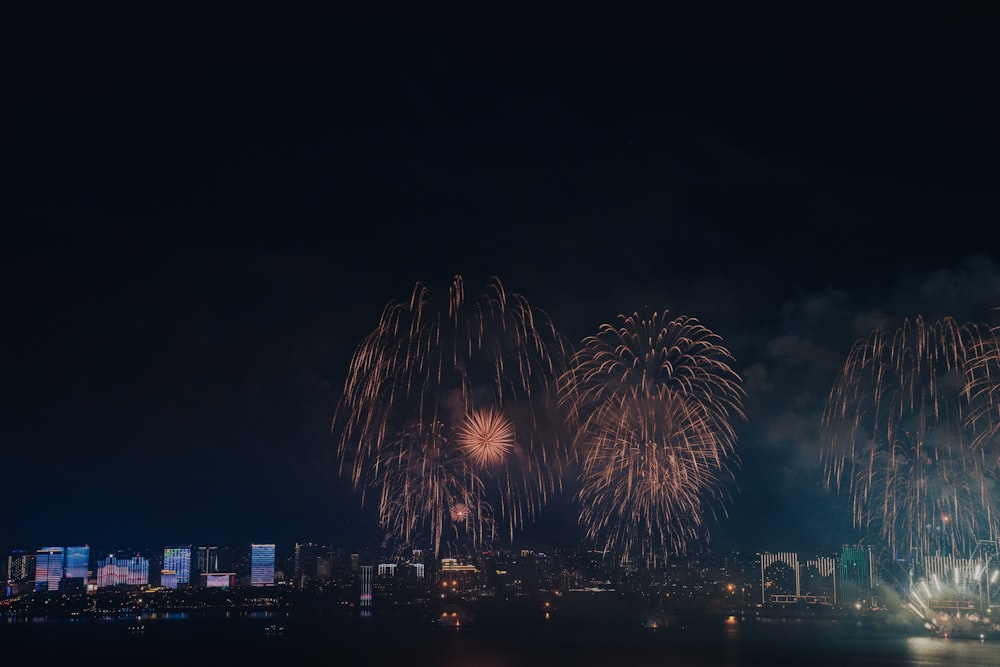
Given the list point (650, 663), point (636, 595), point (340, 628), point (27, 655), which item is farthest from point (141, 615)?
point (650, 663)

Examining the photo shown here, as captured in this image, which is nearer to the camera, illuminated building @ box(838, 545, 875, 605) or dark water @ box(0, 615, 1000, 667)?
dark water @ box(0, 615, 1000, 667)

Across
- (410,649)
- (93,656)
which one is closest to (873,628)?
(410,649)

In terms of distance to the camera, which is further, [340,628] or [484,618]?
[484,618]

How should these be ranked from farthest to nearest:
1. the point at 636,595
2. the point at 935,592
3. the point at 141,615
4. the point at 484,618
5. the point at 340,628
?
the point at 141,615 → the point at 636,595 → the point at 484,618 → the point at 340,628 → the point at 935,592

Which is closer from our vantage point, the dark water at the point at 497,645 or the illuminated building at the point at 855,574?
the dark water at the point at 497,645

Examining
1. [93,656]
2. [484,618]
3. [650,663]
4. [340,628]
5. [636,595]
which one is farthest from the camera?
[636,595]

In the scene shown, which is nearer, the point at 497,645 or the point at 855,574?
the point at 497,645

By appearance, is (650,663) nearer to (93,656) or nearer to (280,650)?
(280,650)
